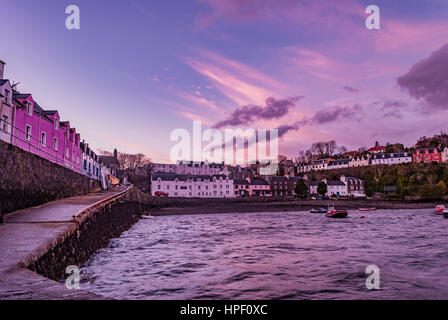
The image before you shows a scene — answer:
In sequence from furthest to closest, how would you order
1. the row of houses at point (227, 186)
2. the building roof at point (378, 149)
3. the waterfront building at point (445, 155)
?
the building roof at point (378, 149) < the waterfront building at point (445, 155) < the row of houses at point (227, 186)

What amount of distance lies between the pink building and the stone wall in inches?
70.5

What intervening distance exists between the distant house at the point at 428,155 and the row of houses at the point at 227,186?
102 ft

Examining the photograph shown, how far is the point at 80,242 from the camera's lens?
1355cm

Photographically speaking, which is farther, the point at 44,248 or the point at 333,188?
the point at 333,188

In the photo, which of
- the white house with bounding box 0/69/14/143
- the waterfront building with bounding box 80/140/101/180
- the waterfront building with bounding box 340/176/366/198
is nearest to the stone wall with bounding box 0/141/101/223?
the white house with bounding box 0/69/14/143

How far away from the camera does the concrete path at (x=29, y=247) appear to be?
5227mm

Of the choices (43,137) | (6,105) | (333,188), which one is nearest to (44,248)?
(6,105)

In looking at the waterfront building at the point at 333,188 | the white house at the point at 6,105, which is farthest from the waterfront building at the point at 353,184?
the white house at the point at 6,105

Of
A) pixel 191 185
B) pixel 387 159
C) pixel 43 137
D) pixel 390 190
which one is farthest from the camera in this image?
pixel 387 159

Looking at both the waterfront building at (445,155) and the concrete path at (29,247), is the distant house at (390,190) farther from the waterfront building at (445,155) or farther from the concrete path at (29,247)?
the concrete path at (29,247)

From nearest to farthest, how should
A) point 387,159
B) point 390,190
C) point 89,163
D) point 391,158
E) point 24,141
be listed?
point 24,141
point 89,163
point 390,190
point 391,158
point 387,159

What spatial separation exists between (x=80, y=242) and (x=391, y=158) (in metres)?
168

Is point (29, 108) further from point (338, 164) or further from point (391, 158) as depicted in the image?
point (338, 164)
